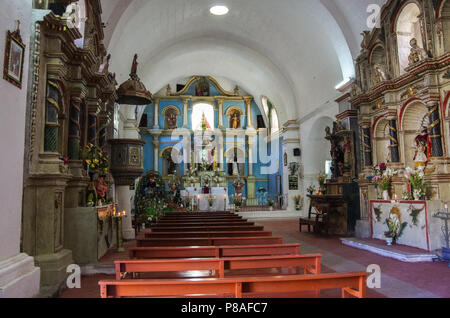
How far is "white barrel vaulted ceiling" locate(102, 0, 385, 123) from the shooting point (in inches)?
419

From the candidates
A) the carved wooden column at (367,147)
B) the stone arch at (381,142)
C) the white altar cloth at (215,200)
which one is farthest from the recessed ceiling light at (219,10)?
the white altar cloth at (215,200)

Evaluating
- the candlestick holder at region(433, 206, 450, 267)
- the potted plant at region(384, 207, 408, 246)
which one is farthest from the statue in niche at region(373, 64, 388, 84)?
the candlestick holder at region(433, 206, 450, 267)

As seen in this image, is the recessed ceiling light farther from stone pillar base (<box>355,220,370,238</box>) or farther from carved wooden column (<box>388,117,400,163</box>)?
stone pillar base (<box>355,220,370,238</box>)

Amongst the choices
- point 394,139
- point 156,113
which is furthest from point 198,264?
point 156,113

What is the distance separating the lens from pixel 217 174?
2005cm

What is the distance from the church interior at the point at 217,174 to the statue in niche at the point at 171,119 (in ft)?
11.8

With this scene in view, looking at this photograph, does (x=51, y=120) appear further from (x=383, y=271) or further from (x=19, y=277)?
(x=383, y=271)

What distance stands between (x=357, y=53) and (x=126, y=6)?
6.94 metres

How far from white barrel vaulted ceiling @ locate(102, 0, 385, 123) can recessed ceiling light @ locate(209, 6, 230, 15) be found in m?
0.26

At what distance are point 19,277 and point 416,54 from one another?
8.67 metres

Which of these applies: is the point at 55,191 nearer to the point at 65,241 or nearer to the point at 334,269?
the point at 65,241

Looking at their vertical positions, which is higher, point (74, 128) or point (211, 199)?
point (74, 128)
